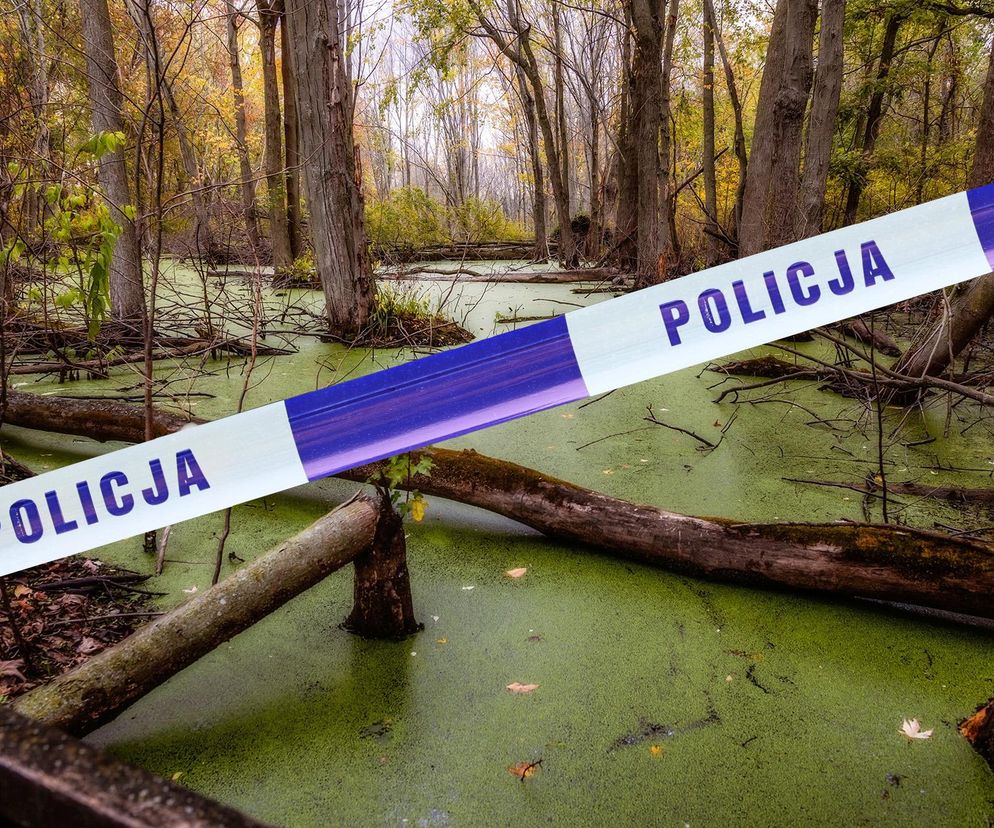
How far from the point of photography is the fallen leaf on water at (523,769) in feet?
5.05

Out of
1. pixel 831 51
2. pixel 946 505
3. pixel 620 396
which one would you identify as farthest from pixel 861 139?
pixel 946 505

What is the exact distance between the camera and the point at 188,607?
5.64 ft

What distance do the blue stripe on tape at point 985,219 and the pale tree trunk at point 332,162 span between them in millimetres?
4561

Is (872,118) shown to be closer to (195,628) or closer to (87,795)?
(195,628)

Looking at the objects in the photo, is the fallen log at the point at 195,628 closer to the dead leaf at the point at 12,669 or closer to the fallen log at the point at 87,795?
the dead leaf at the point at 12,669

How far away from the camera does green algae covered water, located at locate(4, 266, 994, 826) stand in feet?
4.85

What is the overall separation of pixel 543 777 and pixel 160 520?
1.10 m

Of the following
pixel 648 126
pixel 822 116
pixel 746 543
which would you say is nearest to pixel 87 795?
pixel 746 543

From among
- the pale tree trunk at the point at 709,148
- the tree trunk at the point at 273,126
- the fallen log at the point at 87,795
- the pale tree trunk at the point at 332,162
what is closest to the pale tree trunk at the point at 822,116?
the pale tree trunk at the point at 709,148

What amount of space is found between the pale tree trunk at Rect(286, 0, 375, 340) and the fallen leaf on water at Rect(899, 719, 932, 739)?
4.99 metres

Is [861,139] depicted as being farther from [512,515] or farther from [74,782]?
[74,782]

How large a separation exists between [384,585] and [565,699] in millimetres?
651

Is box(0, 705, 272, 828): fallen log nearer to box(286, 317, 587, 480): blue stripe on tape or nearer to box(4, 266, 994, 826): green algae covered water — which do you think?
box(286, 317, 587, 480): blue stripe on tape

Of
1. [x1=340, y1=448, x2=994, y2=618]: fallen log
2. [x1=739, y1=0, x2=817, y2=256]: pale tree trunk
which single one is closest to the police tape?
[x1=340, y1=448, x2=994, y2=618]: fallen log
